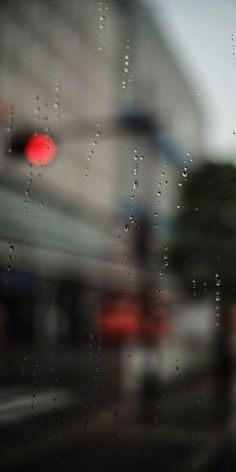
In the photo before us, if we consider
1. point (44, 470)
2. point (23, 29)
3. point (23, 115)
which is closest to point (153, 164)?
point (23, 115)

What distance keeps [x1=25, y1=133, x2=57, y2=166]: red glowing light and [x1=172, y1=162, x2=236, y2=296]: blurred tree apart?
35 cm

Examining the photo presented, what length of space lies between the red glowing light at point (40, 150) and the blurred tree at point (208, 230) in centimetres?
35

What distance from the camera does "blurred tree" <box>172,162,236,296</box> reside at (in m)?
1.42

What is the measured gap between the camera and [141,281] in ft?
4.90

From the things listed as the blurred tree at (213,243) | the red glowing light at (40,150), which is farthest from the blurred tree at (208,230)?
the red glowing light at (40,150)

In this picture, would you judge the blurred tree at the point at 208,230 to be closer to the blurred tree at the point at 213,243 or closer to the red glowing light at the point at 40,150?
the blurred tree at the point at 213,243

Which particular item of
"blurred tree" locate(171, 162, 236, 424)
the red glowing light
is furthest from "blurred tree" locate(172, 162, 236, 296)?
the red glowing light

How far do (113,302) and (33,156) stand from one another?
41 cm

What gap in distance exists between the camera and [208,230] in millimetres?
1438

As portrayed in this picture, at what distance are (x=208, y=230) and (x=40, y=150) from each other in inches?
18.1

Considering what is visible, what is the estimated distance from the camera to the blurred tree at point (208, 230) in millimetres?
1425

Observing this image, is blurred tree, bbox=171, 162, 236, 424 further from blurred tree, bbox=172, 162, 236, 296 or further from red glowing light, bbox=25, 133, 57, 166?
red glowing light, bbox=25, 133, 57, 166

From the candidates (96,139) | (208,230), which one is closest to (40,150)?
(96,139)

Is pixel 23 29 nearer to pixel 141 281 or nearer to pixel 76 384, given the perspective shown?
pixel 141 281
